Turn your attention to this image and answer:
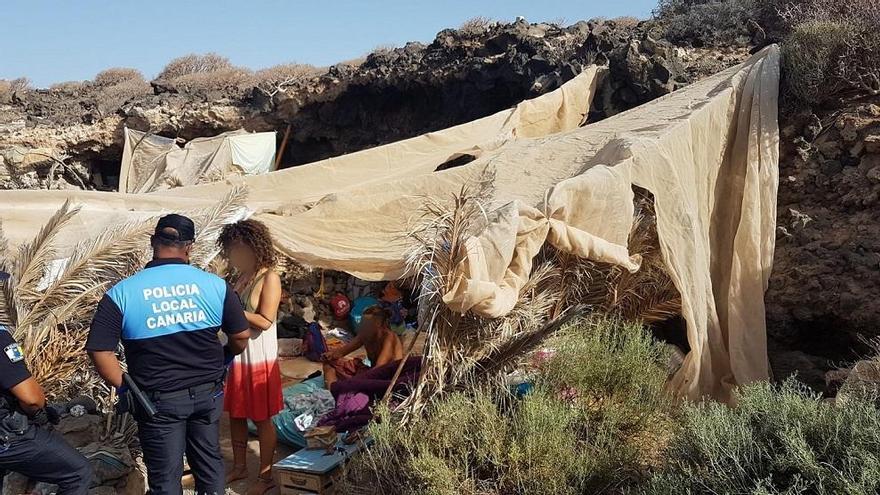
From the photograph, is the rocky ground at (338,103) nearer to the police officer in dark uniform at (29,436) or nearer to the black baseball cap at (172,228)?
the black baseball cap at (172,228)

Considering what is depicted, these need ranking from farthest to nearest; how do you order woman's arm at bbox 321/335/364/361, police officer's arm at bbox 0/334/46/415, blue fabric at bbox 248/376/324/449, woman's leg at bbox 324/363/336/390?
woman's leg at bbox 324/363/336/390
blue fabric at bbox 248/376/324/449
woman's arm at bbox 321/335/364/361
police officer's arm at bbox 0/334/46/415

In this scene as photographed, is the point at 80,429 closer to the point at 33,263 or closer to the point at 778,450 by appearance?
the point at 33,263

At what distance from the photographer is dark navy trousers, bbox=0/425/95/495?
9.87 ft

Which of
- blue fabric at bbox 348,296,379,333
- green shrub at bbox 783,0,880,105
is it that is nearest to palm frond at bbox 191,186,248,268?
blue fabric at bbox 348,296,379,333

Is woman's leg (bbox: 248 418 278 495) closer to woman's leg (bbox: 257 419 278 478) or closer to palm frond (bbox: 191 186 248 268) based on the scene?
woman's leg (bbox: 257 419 278 478)

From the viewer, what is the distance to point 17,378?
9.64 ft

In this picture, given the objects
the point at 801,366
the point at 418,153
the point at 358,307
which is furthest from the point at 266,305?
the point at 418,153

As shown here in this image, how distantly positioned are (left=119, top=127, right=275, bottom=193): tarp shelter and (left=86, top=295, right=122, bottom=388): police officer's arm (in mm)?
9055

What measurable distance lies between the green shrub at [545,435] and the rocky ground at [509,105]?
7.79 feet

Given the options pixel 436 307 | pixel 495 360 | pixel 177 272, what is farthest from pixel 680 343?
pixel 177 272

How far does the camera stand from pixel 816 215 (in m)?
5.77

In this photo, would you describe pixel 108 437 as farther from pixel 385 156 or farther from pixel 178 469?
pixel 385 156

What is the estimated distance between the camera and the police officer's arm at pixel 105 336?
294 cm

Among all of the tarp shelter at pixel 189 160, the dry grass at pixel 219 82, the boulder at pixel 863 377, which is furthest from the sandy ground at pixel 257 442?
the dry grass at pixel 219 82
